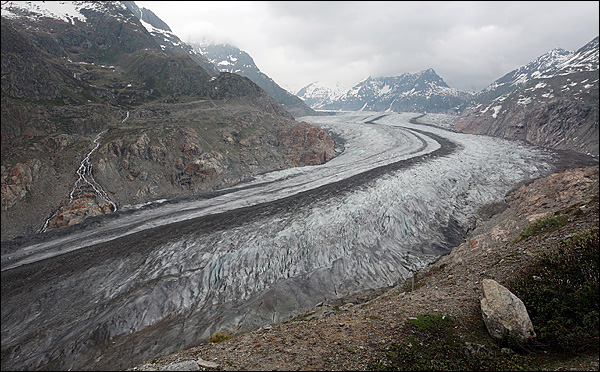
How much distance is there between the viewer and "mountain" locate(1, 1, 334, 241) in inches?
893

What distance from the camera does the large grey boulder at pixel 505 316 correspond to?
616 centimetres

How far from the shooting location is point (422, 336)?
271 inches

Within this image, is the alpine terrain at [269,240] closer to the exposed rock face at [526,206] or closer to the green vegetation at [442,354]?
the green vegetation at [442,354]

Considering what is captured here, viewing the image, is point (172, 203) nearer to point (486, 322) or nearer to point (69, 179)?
point (69, 179)

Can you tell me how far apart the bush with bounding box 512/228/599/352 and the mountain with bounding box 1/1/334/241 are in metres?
30.3

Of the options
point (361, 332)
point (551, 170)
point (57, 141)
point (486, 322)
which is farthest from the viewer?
A: point (551, 170)

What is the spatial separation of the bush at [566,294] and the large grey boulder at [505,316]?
357 millimetres

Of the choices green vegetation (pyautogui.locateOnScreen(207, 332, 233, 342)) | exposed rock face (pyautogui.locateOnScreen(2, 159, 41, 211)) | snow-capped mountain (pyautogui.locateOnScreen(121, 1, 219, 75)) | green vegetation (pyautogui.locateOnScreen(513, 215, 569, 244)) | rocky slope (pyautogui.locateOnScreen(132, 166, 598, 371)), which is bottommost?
green vegetation (pyautogui.locateOnScreen(207, 332, 233, 342))

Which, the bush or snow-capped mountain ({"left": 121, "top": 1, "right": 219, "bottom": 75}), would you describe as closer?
the bush

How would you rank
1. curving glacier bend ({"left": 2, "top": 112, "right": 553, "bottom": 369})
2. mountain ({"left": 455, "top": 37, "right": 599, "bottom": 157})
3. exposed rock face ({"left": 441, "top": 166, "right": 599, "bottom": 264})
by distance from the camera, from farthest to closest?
mountain ({"left": 455, "top": 37, "right": 599, "bottom": 157}), exposed rock face ({"left": 441, "top": 166, "right": 599, "bottom": 264}), curving glacier bend ({"left": 2, "top": 112, "right": 553, "bottom": 369})

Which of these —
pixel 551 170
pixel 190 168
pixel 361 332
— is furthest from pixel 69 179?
pixel 551 170

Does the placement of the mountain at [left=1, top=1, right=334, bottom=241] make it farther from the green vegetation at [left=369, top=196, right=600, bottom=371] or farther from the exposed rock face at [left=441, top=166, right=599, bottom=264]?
the green vegetation at [left=369, top=196, right=600, bottom=371]

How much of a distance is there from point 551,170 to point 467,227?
22.4 metres

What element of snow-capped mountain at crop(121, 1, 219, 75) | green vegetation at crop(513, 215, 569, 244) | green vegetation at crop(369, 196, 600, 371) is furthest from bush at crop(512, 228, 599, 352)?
snow-capped mountain at crop(121, 1, 219, 75)
